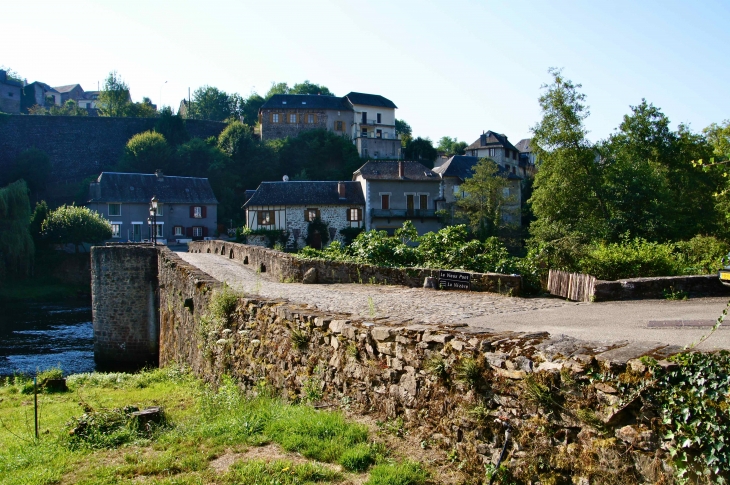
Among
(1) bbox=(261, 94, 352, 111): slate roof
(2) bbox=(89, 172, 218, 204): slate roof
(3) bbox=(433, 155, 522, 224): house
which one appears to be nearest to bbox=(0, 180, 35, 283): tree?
(2) bbox=(89, 172, 218, 204): slate roof

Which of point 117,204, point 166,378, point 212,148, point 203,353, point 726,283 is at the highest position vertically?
point 212,148

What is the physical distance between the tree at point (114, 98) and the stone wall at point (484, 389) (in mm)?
89780

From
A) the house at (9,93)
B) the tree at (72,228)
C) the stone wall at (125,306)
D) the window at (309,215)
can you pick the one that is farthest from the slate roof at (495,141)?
the house at (9,93)

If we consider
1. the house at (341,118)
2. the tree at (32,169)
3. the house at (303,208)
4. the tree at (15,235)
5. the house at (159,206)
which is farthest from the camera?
the house at (341,118)

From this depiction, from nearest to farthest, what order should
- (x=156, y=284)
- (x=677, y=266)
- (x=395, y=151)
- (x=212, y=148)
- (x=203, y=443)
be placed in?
(x=203, y=443), (x=677, y=266), (x=156, y=284), (x=212, y=148), (x=395, y=151)

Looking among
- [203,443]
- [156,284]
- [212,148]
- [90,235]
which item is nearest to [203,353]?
[203,443]

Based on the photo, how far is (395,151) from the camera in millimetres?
81875

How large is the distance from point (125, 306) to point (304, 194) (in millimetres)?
35854

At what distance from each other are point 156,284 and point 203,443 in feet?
54.2

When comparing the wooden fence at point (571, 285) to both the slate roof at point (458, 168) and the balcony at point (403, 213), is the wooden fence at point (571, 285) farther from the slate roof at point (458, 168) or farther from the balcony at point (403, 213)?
the slate roof at point (458, 168)

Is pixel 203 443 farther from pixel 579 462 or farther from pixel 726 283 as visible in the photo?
pixel 726 283

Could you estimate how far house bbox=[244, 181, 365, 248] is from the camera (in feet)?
185

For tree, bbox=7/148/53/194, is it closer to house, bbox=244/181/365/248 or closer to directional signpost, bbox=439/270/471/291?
house, bbox=244/181/365/248

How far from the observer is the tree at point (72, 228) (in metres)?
49.2
